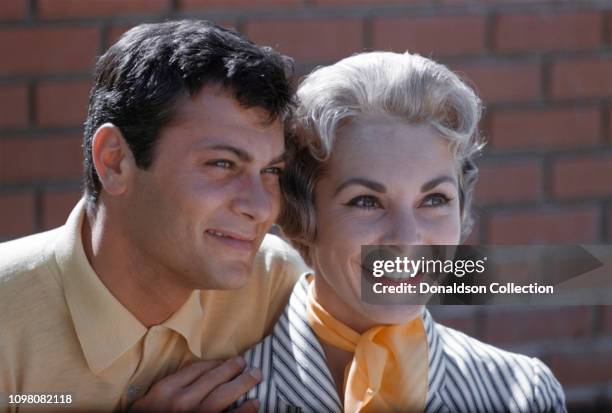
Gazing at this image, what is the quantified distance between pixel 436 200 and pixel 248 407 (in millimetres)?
495

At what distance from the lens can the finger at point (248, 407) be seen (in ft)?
6.91

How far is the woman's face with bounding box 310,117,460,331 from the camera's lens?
204 centimetres

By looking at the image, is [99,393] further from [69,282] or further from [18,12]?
[18,12]

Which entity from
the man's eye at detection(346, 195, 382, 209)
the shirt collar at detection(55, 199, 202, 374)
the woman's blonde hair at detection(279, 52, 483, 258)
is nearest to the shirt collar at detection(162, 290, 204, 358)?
the shirt collar at detection(55, 199, 202, 374)

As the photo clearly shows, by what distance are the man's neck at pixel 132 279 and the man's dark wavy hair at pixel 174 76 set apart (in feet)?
0.53

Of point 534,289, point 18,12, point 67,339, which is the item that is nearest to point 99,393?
point 67,339

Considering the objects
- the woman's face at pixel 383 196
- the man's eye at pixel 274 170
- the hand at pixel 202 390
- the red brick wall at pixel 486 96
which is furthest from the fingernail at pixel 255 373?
the red brick wall at pixel 486 96

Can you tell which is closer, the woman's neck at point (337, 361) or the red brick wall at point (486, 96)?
the woman's neck at point (337, 361)

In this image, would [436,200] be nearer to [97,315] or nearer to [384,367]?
[384,367]

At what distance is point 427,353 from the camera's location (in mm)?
2135

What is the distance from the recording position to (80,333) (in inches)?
80.9

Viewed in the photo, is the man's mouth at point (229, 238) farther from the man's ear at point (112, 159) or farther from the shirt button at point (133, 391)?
the shirt button at point (133, 391)

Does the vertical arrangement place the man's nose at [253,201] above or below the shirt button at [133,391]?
above

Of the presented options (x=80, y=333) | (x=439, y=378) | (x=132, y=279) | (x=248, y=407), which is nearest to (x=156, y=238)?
(x=132, y=279)
